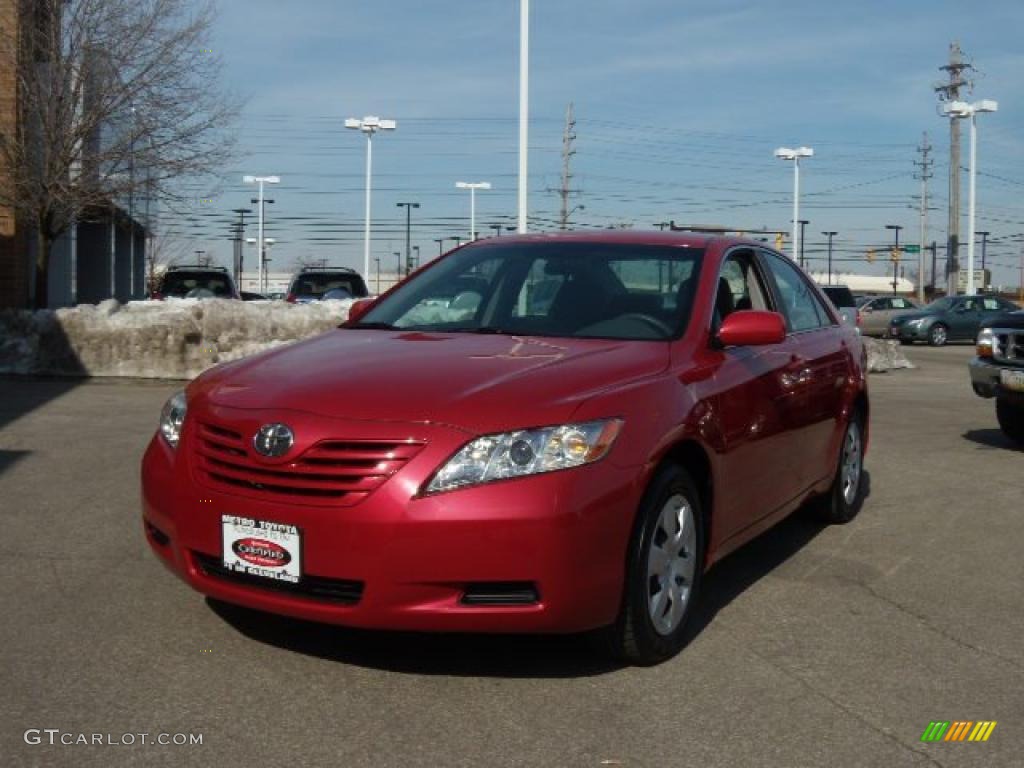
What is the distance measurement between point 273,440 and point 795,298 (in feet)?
11.6

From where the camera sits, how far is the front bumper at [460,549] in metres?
3.57

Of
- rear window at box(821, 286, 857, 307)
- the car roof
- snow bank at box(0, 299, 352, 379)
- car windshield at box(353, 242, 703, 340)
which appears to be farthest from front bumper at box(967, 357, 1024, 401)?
rear window at box(821, 286, 857, 307)

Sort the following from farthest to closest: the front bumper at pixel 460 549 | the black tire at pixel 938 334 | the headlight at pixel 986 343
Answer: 1. the black tire at pixel 938 334
2. the headlight at pixel 986 343
3. the front bumper at pixel 460 549

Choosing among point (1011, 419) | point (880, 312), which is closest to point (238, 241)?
point (880, 312)

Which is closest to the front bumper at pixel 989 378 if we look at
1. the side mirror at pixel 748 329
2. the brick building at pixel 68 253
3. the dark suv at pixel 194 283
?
the side mirror at pixel 748 329

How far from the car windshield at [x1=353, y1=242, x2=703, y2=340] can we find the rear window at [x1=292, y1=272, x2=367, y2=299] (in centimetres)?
1503

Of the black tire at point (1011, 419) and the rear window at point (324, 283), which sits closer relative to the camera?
the black tire at point (1011, 419)

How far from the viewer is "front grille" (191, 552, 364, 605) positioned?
3.69 meters

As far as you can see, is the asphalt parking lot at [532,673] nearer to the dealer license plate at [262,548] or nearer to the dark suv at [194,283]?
the dealer license plate at [262,548]

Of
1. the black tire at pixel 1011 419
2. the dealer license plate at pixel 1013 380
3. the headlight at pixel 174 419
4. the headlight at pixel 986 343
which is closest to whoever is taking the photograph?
the headlight at pixel 174 419

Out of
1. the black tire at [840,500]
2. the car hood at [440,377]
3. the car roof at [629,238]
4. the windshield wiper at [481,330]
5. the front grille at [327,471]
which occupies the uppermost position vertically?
the car roof at [629,238]

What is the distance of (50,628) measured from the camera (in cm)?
440

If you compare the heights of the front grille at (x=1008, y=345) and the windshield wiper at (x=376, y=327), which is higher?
the windshield wiper at (x=376, y=327)

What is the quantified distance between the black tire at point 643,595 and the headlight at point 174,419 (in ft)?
5.70
